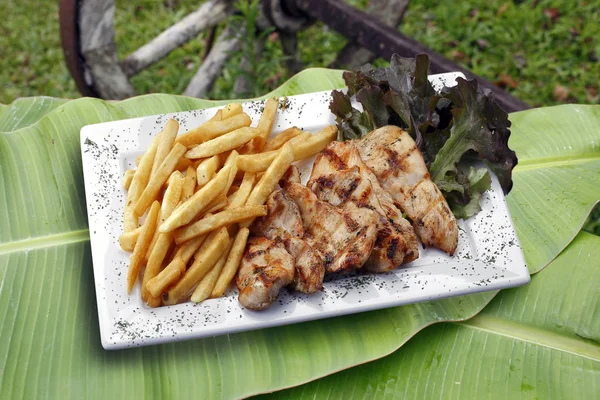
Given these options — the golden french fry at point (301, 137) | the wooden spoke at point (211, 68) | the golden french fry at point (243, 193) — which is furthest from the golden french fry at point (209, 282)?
the wooden spoke at point (211, 68)

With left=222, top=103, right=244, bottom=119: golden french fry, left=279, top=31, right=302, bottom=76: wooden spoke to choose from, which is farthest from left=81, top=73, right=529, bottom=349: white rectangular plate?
left=279, top=31, right=302, bottom=76: wooden spoke

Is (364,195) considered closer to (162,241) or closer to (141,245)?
(162,241)

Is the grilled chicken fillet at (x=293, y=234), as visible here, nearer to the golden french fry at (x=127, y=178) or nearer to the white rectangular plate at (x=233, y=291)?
the white rectangular plate at (x=233, y=291)

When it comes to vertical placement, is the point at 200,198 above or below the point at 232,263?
above

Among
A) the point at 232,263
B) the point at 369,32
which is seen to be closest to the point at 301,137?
the point at 232,263

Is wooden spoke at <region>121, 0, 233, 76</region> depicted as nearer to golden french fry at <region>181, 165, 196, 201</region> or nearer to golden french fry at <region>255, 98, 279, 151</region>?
golden french fry at <region>255, 98, 279, 151</region>
